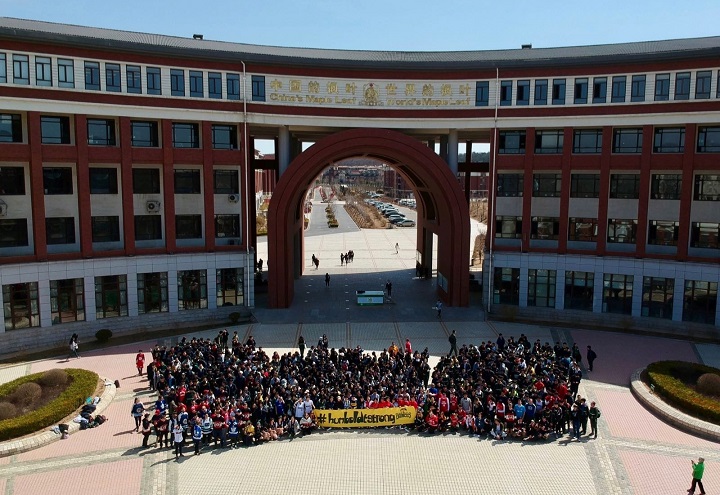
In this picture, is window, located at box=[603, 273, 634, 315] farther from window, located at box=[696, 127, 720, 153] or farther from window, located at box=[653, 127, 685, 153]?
window, located at box=[696, 127, 720, 153]

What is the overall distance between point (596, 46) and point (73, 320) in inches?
1372

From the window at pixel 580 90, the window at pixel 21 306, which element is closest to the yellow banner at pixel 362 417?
the window at pixel 21 306

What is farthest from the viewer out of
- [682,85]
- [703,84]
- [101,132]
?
[682,85]

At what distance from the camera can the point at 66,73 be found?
30531mm

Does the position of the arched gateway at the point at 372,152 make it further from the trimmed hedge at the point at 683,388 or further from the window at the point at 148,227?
the trimmed hedge at the point at 683,388

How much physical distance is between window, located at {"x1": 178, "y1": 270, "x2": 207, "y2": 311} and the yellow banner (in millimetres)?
16805

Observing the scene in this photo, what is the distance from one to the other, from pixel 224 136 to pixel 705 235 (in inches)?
1105

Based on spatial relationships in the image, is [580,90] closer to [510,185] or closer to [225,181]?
[510,185]

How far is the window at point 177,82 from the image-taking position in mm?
33094

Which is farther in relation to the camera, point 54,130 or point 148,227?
point 148,227

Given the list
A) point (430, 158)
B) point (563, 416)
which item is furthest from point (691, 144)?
point (563, 416)

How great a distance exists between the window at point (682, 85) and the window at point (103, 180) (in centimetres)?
3153

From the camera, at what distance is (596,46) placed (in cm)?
3716

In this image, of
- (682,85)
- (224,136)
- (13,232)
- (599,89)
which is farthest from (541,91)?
(13,232)
